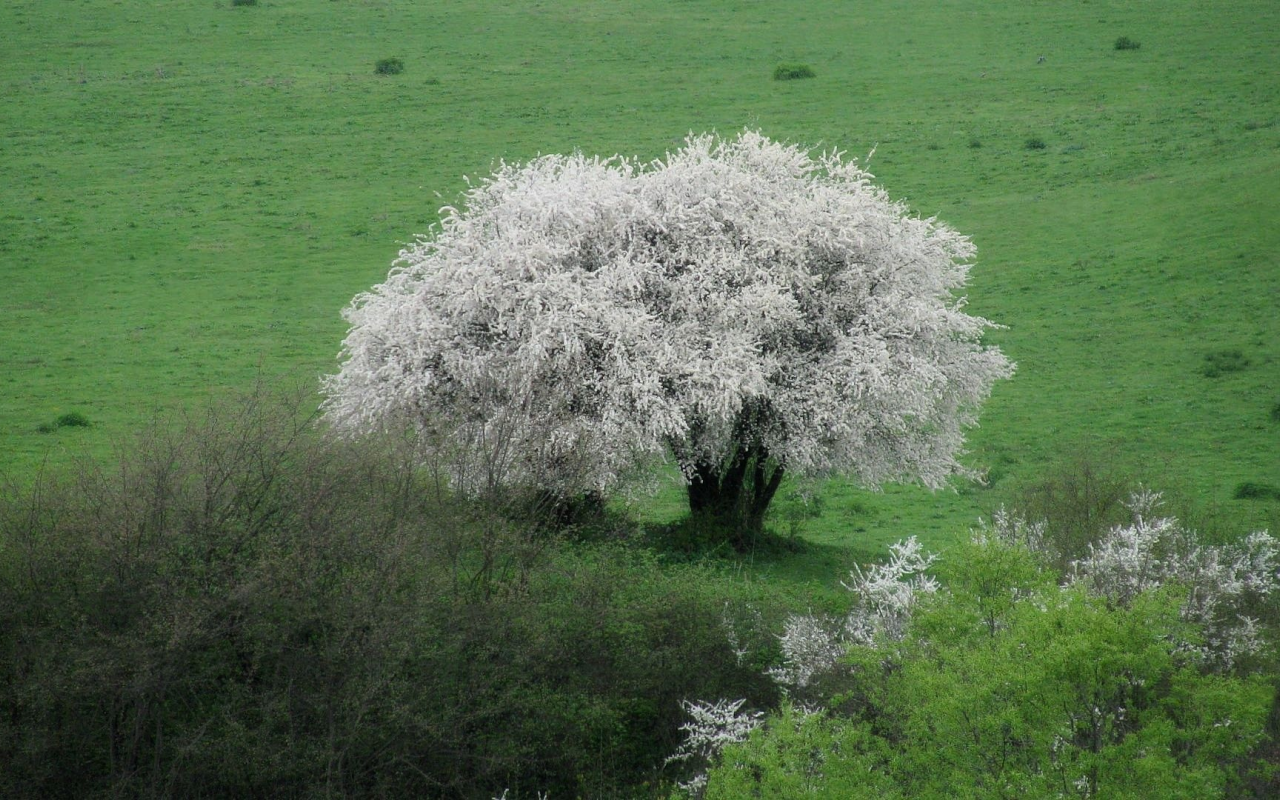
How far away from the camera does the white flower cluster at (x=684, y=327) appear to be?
992 inches

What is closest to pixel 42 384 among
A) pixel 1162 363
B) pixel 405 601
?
pixel 405 601

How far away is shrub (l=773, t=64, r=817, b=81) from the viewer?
67562 mm

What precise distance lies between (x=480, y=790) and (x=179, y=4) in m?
68.4

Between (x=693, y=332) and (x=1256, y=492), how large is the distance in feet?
55.0

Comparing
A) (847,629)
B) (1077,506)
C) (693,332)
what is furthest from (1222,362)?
(847,629)

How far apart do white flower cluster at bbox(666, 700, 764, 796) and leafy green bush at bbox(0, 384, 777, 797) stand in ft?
4.48

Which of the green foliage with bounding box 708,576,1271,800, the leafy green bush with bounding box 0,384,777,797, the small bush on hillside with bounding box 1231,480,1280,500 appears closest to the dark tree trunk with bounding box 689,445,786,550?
the leafy green bush with bounding box 0,384,777,797

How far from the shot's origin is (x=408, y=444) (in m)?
21.3

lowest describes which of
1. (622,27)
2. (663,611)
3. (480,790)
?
(480,790)

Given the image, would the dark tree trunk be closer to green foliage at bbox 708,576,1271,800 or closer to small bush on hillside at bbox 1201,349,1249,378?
green foliage at bbox 708,576,1271,800

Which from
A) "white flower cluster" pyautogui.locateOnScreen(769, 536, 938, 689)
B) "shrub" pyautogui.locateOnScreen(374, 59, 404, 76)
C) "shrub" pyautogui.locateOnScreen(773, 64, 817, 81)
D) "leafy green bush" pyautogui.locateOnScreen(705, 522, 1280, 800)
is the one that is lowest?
"white flower cluster" pyautogui.locateOnScreen(769, 536, 938, 689)

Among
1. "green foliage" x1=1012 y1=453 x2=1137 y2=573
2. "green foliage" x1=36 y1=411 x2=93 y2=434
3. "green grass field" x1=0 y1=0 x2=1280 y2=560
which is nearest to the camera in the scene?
"green foliage" x1=1012 y1=453 x2=1137 y2=573

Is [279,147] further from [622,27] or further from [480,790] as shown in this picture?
[480,790]

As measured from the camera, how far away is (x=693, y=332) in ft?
84.9
